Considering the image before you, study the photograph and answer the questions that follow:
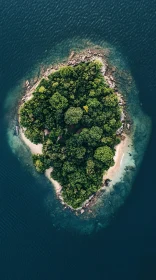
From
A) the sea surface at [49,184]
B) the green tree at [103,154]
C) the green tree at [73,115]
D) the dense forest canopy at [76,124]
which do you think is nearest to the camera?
the green tree at [73,115]

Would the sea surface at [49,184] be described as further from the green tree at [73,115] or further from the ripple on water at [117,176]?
the green tree at [73,115]

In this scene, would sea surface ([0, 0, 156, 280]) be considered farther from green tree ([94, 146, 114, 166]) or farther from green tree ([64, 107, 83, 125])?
green tree ([64, 107, 83, 125])

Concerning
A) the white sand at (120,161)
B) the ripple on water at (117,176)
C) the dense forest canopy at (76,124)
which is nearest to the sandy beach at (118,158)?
the white sand at (120,161)

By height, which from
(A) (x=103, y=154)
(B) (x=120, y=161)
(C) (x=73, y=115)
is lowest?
(A) (x=103, y=154)

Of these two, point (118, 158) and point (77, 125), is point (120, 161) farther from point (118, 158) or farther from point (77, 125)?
point (77, 125)

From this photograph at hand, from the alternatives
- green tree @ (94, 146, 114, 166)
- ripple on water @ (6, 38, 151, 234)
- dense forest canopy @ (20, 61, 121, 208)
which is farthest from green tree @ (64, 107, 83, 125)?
ripple on water @ (6, 38, 151, 234)

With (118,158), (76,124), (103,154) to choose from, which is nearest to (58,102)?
(76,124)

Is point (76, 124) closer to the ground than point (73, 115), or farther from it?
closer to the ground
